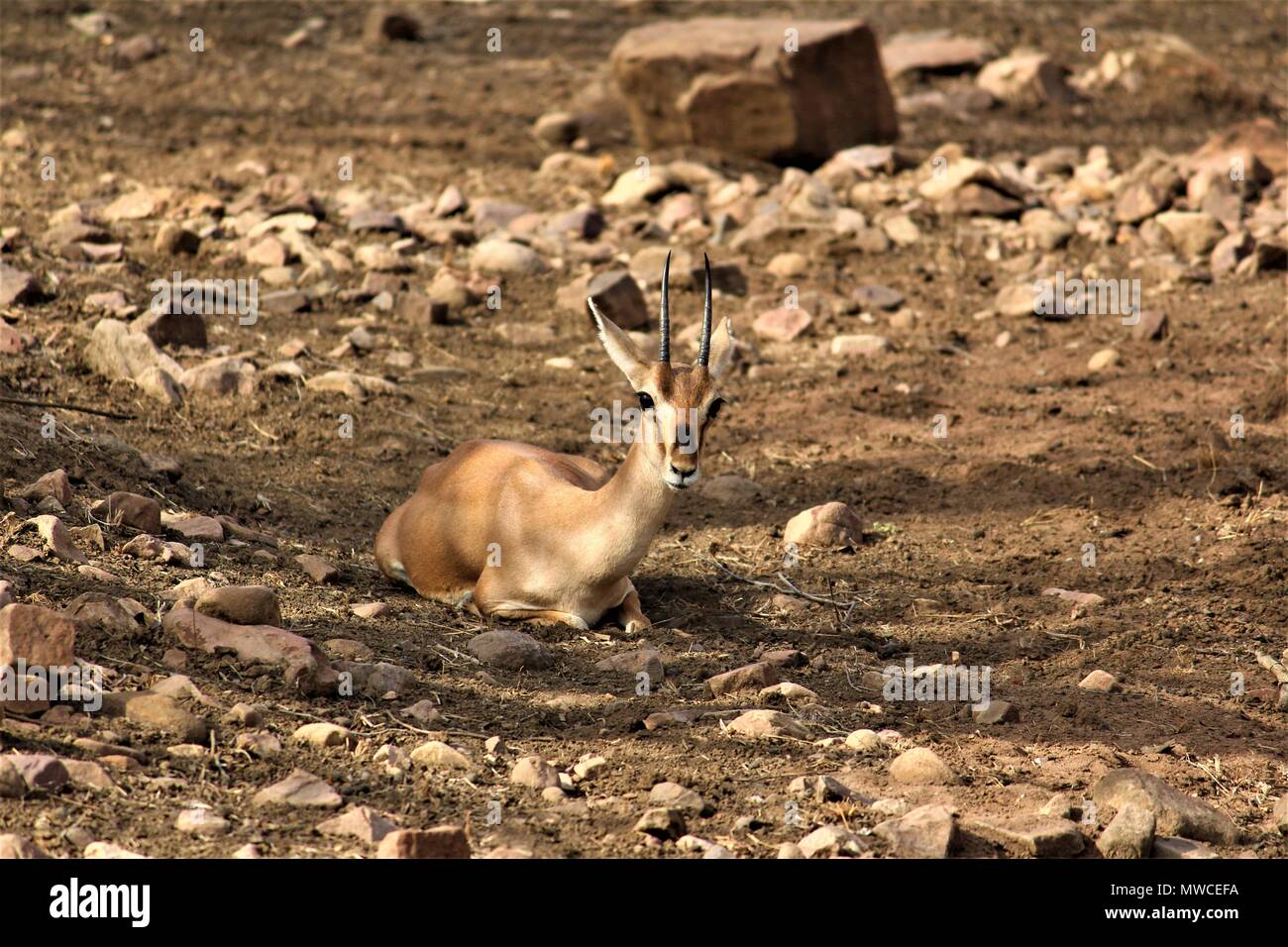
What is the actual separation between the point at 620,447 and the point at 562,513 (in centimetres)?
230

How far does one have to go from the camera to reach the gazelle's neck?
21.9ft

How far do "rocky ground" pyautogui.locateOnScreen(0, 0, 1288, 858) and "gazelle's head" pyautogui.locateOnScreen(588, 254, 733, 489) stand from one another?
0.80m

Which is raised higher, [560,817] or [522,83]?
[522,83]

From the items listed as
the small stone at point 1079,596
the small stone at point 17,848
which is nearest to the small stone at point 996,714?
the small stone at point 1079,596

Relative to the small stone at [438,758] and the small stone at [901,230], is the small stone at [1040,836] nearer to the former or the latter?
the small stone at [438,758]

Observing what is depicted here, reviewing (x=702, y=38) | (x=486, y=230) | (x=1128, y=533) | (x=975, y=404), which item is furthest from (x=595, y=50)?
(x=1128, y=533)

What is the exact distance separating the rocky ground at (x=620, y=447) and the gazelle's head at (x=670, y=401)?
80 cm

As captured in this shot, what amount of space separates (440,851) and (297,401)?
5221 millimetres

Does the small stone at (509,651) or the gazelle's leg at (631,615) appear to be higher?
the small stone at (509,651)

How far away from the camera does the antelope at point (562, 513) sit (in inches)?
256

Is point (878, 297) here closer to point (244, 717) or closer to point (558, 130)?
point (558, 130)

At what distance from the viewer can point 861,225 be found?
1245 centimetres
